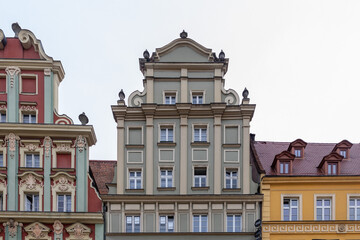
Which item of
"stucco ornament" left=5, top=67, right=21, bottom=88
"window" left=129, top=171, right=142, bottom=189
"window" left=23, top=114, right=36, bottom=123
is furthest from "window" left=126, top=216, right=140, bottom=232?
"stucco ornament" left=5, top=67, right=21, bottom=88

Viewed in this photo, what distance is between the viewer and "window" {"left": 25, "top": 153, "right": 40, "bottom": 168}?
31.7m

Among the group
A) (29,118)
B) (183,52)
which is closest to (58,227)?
(29,118)

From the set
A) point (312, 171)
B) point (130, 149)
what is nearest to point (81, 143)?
point (130, 149)

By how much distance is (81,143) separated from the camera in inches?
1257

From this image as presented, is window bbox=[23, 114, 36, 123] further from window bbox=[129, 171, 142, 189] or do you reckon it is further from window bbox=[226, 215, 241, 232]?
window bbox=[226, 215, 241, 232]

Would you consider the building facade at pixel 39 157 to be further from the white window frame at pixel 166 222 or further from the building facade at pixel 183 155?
the white window frame at pixel 166 222

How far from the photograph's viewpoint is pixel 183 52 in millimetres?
33719

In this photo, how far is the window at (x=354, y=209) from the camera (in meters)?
31.5

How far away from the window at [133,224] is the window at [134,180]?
Answer: 1546 millimetres

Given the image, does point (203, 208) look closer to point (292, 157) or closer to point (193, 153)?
point (193, 153)

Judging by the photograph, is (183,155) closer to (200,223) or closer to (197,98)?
(197,98)

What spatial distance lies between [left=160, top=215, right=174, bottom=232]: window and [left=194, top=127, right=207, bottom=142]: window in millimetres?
4199

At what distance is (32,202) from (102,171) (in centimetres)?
661

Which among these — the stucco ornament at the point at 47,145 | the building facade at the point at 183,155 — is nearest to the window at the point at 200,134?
the building facade at the point at 183,155
